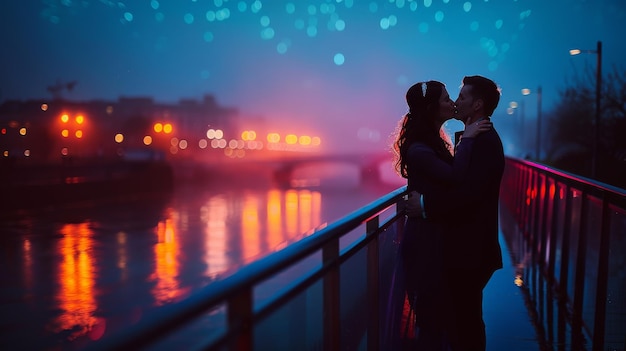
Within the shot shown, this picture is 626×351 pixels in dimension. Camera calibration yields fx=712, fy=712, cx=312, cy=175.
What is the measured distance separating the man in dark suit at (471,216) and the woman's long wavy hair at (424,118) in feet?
0.46

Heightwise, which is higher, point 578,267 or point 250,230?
point 578,267

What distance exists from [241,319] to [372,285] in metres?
2.03

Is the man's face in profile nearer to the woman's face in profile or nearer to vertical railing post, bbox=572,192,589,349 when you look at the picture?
the woman's face in profile

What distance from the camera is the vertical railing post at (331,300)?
2959 mm

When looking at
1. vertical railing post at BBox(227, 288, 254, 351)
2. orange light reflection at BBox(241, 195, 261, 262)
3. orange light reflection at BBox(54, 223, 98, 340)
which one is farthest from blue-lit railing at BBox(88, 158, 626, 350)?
orange light reflection at BBox(241, 195, 261, 262)

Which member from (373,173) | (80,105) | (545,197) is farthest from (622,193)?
(80,105)

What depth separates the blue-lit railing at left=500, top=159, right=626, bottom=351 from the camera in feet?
14.6

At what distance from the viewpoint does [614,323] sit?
4488mm

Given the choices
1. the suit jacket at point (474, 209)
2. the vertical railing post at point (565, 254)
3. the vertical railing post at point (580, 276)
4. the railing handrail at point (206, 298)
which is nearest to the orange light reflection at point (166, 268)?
the vertical railing post at point (565, 254)

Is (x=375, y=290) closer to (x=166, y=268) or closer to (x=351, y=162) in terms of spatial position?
(x=166, y=268)

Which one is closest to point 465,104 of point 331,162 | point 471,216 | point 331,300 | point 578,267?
point 471,216

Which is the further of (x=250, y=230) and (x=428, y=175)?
(x=250, y=230)

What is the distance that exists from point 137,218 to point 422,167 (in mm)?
30645

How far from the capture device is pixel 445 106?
3.54 m
